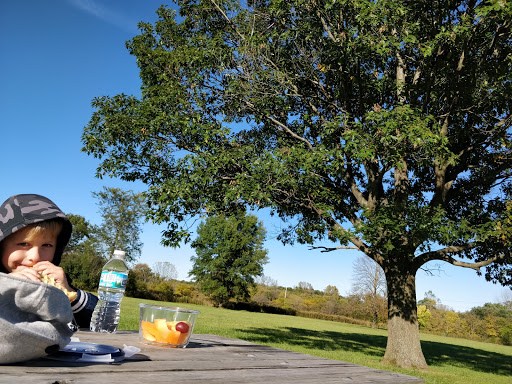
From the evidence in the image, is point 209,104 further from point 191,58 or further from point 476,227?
point 476,227

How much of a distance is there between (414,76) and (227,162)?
641 cm

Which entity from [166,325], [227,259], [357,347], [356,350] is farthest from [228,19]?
[227,259]

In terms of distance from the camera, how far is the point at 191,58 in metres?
11.5

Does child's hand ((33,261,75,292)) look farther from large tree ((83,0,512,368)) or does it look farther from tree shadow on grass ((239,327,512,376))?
tree shadow on grass ((239,327,512,376))

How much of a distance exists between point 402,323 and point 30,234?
12520mm

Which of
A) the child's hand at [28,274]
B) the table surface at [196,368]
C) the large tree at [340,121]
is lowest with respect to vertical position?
the table surface at [196,368]

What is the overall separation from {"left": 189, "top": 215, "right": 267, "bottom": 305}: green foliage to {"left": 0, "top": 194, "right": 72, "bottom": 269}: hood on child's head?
5234 centimetres

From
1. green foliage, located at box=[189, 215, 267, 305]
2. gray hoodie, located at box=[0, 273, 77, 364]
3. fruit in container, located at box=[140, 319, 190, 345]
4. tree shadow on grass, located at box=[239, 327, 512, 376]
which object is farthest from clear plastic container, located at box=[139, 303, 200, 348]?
green foliage, located at box=[189, 215, 267, 305]

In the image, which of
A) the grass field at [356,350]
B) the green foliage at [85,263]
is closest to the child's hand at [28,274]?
the grass field at [356,350]

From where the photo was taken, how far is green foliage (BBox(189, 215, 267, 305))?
54594mm

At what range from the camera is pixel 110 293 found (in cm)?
310

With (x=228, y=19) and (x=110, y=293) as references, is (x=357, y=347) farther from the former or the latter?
(x=110, y=293)

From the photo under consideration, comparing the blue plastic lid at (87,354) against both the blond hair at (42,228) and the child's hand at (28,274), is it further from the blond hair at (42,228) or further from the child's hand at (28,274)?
the blond hair at (42,228)

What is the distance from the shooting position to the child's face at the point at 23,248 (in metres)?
1.89
